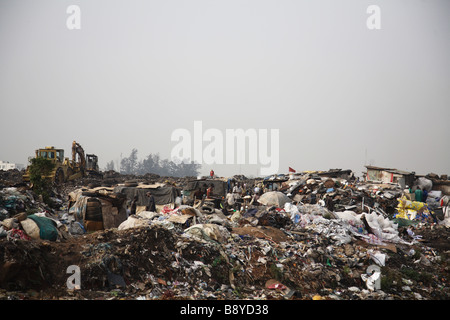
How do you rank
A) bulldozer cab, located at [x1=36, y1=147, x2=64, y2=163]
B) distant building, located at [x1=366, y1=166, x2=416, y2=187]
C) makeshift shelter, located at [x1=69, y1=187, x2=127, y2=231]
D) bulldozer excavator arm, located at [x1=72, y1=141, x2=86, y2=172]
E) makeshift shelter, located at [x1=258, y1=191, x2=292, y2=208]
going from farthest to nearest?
bulldozer excavator arm, located at [x1=72, y1=141, x2=86, y2=172] < bulldozer cab, located at [x1=36, y1=147, x2=64, y2=163] < distant building, located at [x1=366, y1=166, x2=416, y2=187] < makeshift shelter, located at [x1=258, y1=191, x2=292, y2=208] < makeshift shelter, located at [x1=69, y1=187, x2=127, y2=231]

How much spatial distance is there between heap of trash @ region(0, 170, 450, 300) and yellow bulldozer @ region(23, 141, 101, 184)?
8.13 metres

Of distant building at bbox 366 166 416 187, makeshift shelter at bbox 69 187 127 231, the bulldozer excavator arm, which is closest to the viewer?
makeshift shelter at bbox 69 187 127 231

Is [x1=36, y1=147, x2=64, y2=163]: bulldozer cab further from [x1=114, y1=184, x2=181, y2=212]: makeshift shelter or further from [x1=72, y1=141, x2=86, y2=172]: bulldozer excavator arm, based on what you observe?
[x1=114, y1=184, x2=181, y2=212]: makeshift shelter

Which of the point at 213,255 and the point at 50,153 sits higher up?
the point at 50,153

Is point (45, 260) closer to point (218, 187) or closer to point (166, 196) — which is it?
point (166, 196)

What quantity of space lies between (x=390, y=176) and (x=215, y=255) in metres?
15.5

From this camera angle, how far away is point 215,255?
6281mm

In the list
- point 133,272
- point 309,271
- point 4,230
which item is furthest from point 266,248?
point 4,230

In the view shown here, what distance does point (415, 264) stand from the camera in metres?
7.50

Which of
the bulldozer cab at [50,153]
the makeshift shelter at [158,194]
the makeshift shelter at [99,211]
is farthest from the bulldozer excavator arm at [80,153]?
the makeshift shelter at [99,211]

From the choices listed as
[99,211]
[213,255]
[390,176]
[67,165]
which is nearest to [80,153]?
[67,165]

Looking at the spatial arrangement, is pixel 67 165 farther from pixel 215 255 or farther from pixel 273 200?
pixel 215 255

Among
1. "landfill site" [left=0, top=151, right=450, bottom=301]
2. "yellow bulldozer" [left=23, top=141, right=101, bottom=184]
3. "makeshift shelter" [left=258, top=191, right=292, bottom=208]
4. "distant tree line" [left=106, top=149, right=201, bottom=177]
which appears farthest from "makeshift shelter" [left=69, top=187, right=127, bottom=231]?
"distant tree line" [left=106, top=149, right=201, bottom=177]

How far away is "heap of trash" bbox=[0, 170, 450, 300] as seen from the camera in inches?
200
